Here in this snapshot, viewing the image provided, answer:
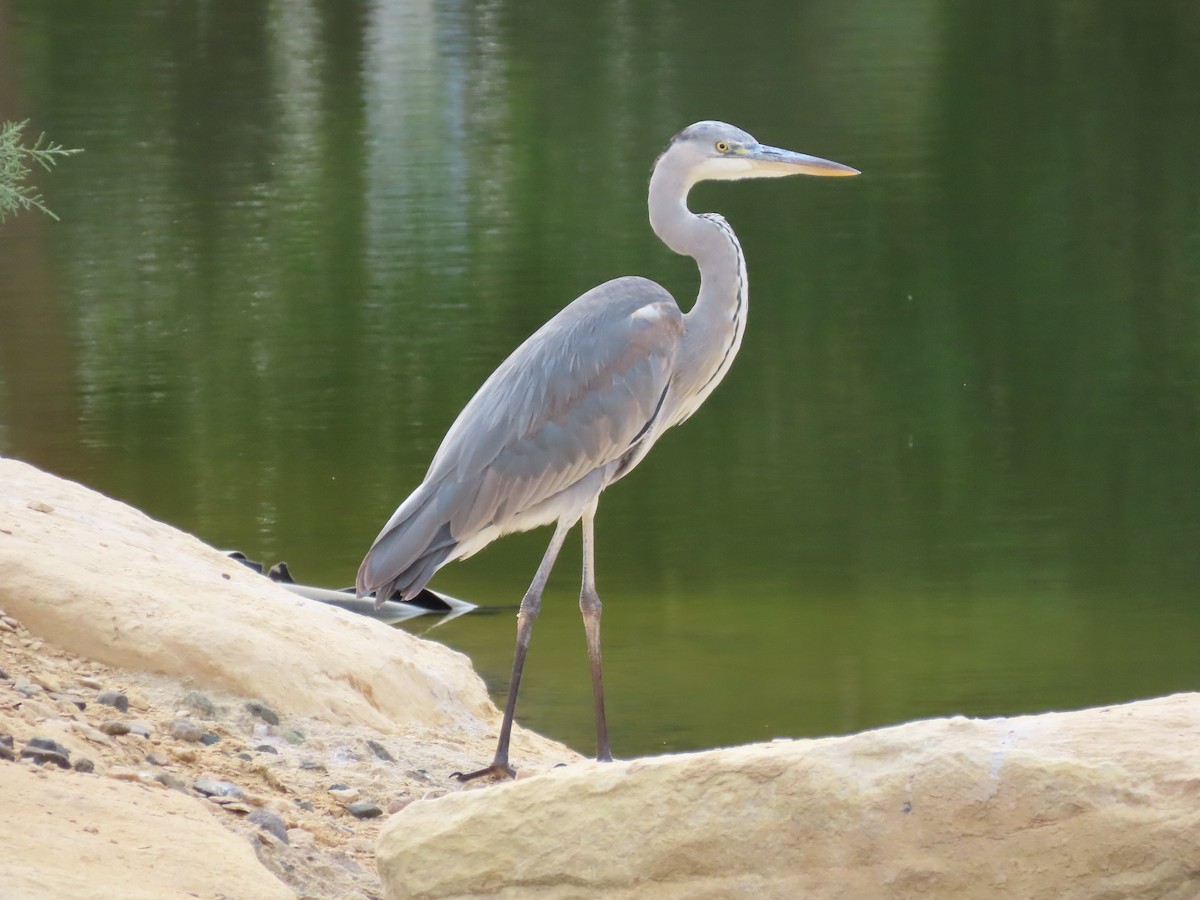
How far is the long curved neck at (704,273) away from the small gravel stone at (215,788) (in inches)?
75.1

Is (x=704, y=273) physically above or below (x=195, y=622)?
above

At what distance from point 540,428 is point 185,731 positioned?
1.34 m

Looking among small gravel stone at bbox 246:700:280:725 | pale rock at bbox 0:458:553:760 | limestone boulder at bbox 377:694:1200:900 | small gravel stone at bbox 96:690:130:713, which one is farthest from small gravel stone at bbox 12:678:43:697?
limestone boulder at bbox 377:694:1200:900

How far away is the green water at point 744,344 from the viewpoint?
25.5ft

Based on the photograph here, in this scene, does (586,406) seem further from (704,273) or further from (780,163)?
(780,163)

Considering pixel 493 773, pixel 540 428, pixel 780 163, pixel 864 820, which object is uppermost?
pixel 780 163

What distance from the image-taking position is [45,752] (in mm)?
4117

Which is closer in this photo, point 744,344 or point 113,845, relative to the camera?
point 113,845

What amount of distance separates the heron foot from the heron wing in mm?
559

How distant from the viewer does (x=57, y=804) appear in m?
3.87

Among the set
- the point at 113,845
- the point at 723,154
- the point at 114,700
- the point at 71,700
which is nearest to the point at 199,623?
the point at 114,700

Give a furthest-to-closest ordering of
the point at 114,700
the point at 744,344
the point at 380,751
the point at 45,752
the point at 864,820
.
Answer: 1. the point at 744,344
2. the point at 380,751
3. the point at 114,700
4. the point at 45,752
5. the point at 864,820

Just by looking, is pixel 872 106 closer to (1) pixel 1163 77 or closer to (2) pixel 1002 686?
(1) pixel 1163 77

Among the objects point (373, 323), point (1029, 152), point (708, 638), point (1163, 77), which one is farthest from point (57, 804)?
point (1163, 77)
